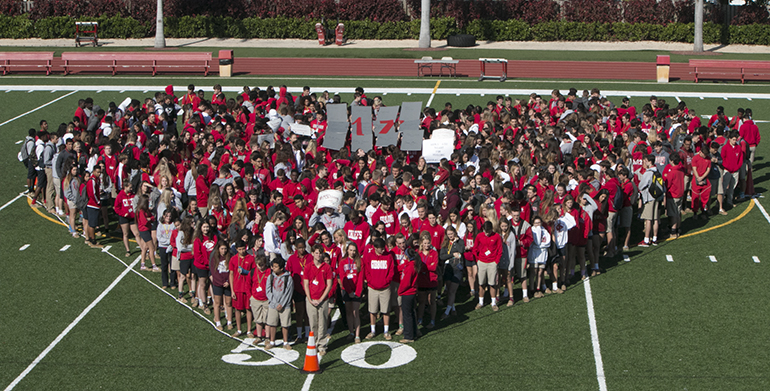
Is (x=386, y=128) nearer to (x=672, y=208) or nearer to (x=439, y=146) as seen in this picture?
(x=439, y=146)

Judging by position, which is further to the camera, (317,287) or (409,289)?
(409,289)

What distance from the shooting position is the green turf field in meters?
10.6

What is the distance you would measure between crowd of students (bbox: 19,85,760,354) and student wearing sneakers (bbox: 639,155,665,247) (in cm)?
4

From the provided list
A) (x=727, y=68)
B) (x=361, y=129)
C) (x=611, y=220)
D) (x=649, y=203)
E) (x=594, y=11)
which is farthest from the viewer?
(x=594, y=11)

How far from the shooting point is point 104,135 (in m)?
17.8

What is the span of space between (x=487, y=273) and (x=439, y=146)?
4618mm

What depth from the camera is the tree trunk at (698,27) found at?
1588 inches

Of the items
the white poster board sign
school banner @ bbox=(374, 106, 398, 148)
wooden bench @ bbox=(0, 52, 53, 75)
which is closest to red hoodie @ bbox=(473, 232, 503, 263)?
the white poster board sign

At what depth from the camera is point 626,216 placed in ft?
49.3

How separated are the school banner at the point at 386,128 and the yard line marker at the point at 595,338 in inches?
218

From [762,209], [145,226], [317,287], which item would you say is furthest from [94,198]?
[762,209]

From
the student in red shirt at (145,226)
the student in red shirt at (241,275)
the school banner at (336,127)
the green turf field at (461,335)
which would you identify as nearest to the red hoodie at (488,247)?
the green turf field at (461,335)

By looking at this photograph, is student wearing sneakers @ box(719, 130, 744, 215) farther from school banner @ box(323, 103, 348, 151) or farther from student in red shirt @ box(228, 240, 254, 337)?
student in red shirt @ box(228, 240, 254, 337)

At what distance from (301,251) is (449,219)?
8.65ft
